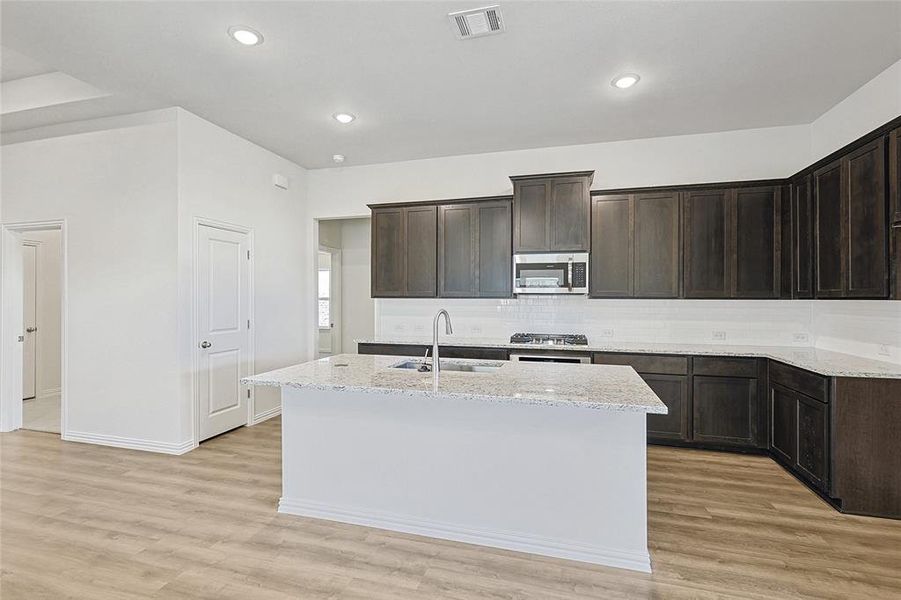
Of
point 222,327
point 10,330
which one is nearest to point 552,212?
point 222,327

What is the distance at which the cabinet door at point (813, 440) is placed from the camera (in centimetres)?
300

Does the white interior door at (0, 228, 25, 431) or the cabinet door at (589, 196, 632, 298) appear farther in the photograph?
the white interior door at (0, 228, 25, 431)

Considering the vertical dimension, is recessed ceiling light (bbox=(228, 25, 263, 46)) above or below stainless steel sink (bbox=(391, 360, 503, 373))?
above

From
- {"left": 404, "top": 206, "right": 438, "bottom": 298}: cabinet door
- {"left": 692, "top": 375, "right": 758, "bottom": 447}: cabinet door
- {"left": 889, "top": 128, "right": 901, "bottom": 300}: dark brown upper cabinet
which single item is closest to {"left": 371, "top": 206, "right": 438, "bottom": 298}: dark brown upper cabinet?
{"left": 404, "top": 206, "right": 438, "bottom": 298}: cabinet door

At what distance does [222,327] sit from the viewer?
4.46m

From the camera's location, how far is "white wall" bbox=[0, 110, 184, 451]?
157 inches

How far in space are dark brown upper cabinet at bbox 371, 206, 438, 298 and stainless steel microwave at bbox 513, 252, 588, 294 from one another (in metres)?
0.98

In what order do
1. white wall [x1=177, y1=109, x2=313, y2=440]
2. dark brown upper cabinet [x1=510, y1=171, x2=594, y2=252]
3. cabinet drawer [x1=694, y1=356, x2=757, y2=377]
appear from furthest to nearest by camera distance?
dark brown upper cabinet [x1=510, y1=171, x2=594, y2=252], white wall [x1=177, y1=109, x2=313, y2=440], cabinet drawer [x1=694, y1=356, x2=757, y2=377]

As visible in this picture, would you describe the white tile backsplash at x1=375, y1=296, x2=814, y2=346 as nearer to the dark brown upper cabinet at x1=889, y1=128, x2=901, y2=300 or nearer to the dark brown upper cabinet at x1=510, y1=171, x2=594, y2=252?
the dark brown upper cabinet at x1=510, y1=171, x2=594, y2=252

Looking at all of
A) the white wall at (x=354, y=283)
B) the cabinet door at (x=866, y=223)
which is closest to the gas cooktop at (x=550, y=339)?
the cabinet door at (x=866, y=223)

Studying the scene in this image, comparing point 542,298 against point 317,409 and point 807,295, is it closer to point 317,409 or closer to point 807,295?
point 807,295

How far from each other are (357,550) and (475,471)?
769 mm

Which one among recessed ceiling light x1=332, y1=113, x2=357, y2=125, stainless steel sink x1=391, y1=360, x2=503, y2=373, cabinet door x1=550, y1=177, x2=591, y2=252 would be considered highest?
recessed ceiling light x1=332, y1=113, x2=357, y2=125

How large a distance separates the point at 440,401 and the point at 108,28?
3042 millimetres
